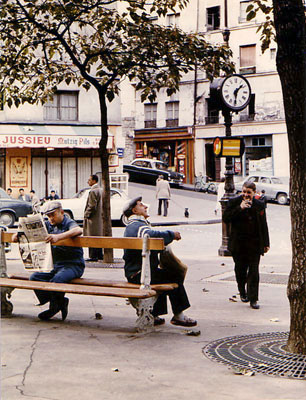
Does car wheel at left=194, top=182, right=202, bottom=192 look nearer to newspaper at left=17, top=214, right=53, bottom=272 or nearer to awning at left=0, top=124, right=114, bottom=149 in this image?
awning at left=0, top=124, right=114, bottom=149

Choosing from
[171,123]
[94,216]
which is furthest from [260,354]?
[171,123]

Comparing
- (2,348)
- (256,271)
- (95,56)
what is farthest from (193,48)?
(2,348)

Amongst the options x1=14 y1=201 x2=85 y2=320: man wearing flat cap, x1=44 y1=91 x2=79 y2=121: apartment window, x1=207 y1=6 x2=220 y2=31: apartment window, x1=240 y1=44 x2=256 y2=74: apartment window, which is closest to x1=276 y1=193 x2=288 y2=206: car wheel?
x1=44 y1=91 x2=79 y2=121: apartment window

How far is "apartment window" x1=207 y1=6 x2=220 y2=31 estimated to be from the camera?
46219mm

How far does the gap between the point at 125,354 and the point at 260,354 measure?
3.93ft

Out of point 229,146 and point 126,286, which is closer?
point 126,286

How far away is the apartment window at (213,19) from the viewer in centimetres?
4622

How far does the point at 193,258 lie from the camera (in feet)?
45.2

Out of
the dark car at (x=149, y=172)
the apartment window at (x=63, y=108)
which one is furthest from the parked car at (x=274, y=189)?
the apartment window at (x=63, y=108)

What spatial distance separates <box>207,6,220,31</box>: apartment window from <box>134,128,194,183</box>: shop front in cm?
761

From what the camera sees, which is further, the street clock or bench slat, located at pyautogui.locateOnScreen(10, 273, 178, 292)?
the street clock

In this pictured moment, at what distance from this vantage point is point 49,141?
104 ft

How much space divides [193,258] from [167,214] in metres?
14.4

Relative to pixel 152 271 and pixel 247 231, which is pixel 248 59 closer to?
pixel 247 231
